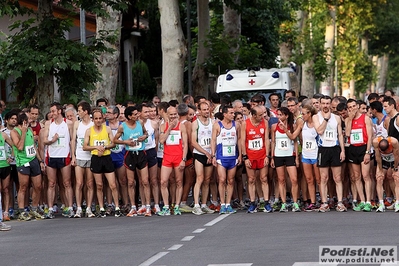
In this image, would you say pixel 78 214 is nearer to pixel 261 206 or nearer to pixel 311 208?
pixel 261 206

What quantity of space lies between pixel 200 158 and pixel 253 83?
9835mm

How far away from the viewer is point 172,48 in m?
29.0

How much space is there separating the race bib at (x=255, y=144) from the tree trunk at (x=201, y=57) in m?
14.5

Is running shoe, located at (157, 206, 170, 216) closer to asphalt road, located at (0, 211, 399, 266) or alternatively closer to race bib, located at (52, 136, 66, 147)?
asphalt road, located at (0, 211, 399, 266)

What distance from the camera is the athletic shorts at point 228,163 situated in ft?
63.7

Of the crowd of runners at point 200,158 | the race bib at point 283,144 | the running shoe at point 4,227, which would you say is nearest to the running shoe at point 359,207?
the crowd of runners at point 200,158

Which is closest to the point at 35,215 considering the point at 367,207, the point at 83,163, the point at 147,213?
the point at 83,163

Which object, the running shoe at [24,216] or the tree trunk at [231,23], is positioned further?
the tree trunk at [231,23]

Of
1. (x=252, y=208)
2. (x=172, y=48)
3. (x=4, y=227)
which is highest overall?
(x=172, y=48)

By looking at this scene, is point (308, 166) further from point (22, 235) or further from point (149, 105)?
point (22, 235)

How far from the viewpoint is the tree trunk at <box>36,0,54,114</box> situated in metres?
23.2

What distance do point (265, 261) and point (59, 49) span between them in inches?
445

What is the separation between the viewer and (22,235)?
16781 millimetres

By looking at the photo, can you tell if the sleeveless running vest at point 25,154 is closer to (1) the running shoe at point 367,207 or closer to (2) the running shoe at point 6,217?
(2) the running shoe at point 6,217
